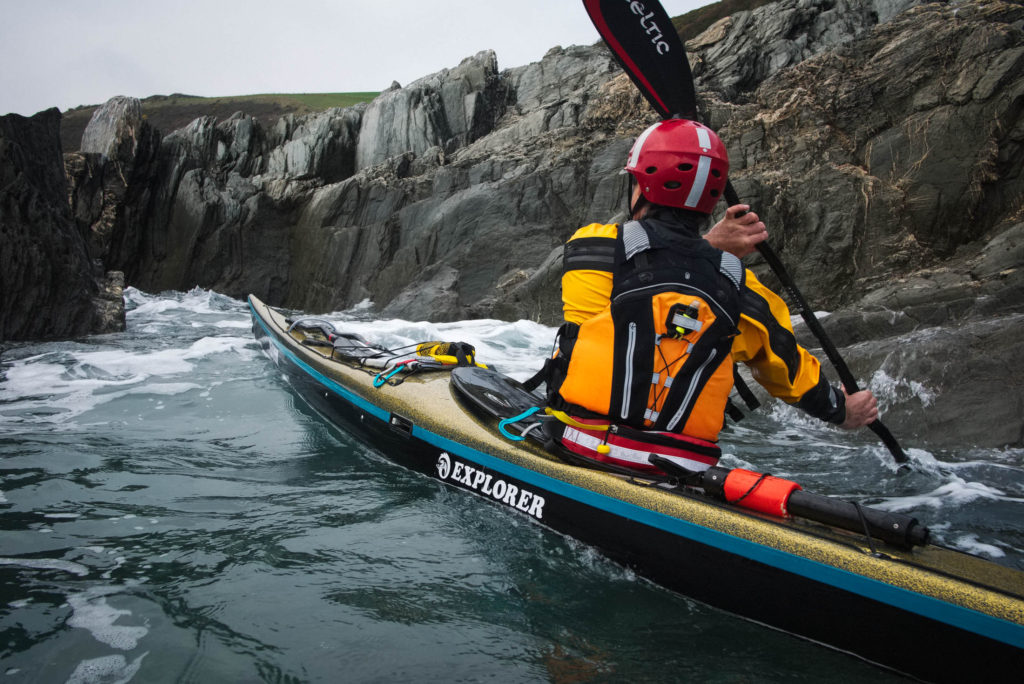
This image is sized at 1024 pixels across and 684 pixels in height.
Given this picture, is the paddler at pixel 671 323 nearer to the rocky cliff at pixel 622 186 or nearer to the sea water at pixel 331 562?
the sea water at pixel 331 562

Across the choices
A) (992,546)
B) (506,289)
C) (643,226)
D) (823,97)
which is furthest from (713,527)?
(823,97)

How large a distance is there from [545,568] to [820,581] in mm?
930

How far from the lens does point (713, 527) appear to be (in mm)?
1890

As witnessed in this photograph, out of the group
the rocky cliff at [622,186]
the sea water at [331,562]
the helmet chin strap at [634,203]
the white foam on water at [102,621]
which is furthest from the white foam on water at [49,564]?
the rocky cliff at [622,186]

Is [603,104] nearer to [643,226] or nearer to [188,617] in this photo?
[643,226]

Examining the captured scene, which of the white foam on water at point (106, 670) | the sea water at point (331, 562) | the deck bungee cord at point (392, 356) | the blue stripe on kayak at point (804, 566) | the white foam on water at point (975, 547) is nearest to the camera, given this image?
the blue stripe on kayak at point (804, 566)

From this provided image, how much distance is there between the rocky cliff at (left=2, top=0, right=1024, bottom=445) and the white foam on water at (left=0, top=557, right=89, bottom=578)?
4495mm

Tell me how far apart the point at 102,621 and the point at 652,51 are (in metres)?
3.11

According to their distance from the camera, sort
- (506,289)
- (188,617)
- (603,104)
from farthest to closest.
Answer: (603,104) < (506,289) < (188,617)

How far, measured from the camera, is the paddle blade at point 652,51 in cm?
295

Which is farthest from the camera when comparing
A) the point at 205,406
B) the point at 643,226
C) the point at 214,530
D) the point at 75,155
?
the point at 75,155

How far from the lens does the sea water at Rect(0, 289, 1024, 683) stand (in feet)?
5.58

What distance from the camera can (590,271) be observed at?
6.95 feet

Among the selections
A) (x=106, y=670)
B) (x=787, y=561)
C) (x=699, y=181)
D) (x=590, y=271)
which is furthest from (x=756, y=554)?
(x=106, y=670)
